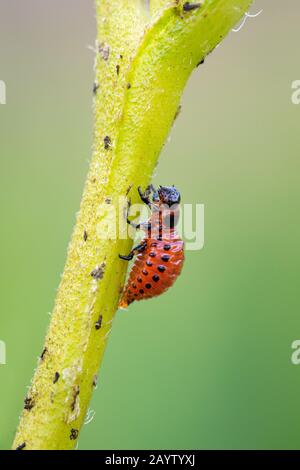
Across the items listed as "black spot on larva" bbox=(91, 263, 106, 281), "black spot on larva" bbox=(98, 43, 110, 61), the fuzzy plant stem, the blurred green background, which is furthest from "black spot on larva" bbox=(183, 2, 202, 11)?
the blurred green background

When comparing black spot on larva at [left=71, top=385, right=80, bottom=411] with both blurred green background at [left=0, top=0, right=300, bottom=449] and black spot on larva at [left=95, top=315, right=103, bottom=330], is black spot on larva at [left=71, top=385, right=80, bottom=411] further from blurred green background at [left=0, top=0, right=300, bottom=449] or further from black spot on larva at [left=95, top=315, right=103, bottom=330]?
blurred green background at [left=0, top=0, right=300, bottom=449]

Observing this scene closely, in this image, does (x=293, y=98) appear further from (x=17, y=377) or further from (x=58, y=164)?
(x=17, y=377)

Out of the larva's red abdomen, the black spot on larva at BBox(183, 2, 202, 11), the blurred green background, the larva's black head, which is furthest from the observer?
the blurred green background

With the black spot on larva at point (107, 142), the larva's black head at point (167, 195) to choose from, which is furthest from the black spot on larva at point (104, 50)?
the larva's black head at point (167, 195)
